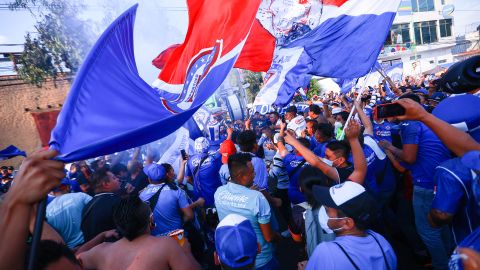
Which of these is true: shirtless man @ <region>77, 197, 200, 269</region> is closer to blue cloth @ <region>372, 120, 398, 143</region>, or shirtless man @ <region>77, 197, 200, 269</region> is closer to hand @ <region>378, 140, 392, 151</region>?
hand @ <region>378, 140, 392, 151</region>

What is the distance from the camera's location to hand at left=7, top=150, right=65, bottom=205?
1053 millimetres

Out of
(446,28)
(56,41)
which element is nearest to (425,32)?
(446,28)

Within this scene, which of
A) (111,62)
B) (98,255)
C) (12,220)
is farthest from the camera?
(98,255)

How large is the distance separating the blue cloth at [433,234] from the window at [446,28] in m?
53.1

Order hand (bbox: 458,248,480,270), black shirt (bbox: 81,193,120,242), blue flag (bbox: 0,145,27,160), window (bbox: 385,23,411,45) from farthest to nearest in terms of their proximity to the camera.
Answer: window (bbox: 385,23,411,45) < blue flag (bbox: 0,145,27,160) < black shirt (bbox: 81,193,120,242) < hand (bbox: 458,248,480,270)

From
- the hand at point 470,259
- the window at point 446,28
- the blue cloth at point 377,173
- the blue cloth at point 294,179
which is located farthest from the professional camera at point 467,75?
the window at point 446,28

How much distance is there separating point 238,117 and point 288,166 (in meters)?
8.96

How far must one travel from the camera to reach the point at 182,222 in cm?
381

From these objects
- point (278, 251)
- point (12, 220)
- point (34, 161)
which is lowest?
point (278, 251)

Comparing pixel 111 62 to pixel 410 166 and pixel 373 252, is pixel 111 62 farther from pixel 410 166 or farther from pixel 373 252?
pixel 410 166

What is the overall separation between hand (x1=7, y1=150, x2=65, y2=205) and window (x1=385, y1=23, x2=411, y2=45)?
1865 inches

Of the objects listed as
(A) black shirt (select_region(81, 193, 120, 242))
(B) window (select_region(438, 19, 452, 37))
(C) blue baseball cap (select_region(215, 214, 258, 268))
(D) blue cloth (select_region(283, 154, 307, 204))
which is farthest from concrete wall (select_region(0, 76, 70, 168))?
(B) window (select_region(438, 19, 452, 37))

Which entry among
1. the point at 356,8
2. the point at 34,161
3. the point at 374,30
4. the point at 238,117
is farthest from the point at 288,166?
the point at 238,117

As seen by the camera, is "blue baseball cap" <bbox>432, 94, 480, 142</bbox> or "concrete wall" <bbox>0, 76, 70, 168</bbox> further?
"concrete wall" <bbox>0, 76, 70, 168</bbox>
